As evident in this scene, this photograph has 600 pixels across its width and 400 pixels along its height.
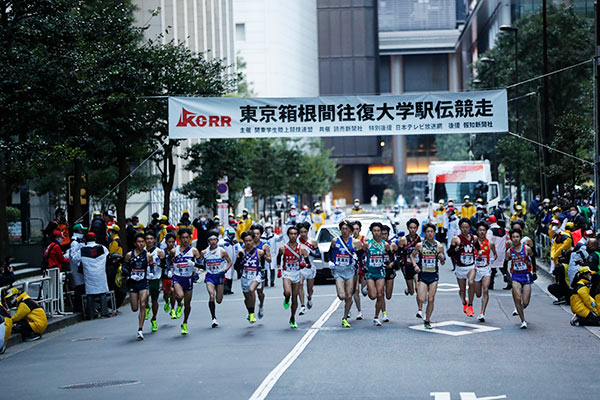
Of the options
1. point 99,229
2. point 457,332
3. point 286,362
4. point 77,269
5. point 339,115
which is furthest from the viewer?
point 339,115

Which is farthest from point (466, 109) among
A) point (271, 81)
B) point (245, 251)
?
point (271, 81)

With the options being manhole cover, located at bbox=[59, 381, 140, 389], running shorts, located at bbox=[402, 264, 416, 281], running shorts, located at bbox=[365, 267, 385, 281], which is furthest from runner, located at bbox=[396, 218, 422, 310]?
manhole cover, located at bbox=[59, 381, 140, 389]

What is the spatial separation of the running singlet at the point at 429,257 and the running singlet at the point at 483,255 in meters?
1.20

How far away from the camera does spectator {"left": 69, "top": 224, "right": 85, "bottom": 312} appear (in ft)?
65.9

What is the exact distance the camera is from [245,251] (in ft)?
56.5

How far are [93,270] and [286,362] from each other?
840cm

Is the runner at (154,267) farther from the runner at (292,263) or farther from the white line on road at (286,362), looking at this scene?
the white line on road at (286,362)

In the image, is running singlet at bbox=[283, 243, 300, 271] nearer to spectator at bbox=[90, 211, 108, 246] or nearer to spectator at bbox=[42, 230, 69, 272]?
spectator at bbox=[42, 230, 69, 272]

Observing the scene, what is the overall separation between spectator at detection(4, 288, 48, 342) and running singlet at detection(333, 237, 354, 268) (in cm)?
517

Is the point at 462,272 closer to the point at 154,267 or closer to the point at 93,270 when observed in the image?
the point at 154,267

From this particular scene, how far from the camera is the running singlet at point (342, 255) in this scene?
16906 mm

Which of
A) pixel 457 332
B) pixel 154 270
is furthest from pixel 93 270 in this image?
pixel 457 332

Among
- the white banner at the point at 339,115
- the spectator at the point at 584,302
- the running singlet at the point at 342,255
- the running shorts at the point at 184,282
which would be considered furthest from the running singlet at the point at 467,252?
the white banner at the point at 339,115

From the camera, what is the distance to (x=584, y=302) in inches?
648
